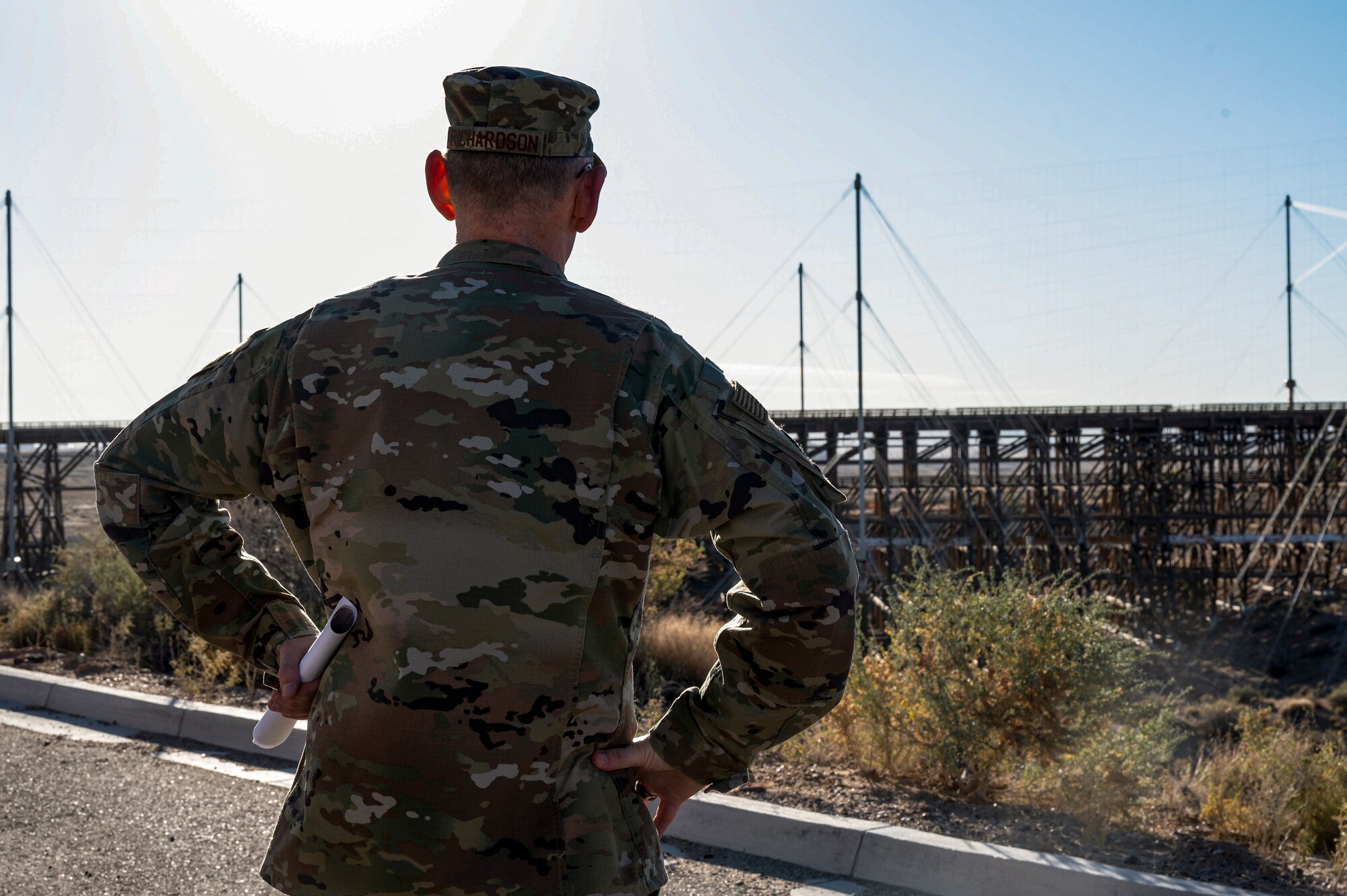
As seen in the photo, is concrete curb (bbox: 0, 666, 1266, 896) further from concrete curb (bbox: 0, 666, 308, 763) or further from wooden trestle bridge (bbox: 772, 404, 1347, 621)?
wooden trestle bridge (bbox: 772, 404, 1347, 621)

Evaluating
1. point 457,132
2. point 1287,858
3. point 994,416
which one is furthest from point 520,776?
point 994,416

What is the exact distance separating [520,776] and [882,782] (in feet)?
12.8

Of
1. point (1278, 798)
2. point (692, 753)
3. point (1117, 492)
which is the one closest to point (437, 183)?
point (692, 753)

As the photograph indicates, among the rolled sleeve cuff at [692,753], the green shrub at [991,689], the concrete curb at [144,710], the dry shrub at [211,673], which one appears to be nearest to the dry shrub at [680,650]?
the green shrub at [991,689]

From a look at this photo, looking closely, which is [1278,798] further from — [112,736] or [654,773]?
[112,736]

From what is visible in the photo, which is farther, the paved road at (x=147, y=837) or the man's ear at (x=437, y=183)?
the paved road at (x=147, y=837)

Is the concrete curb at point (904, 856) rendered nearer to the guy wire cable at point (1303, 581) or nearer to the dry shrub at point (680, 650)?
the dry shrub at point (680, 650)

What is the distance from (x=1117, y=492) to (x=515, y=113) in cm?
3009

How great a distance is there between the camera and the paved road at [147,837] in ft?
11.8

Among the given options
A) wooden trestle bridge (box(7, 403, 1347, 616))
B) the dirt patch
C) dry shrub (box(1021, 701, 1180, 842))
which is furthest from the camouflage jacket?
wooden trestle bridge (box(7, 403, 1347, 616))

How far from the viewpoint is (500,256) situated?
1485mm

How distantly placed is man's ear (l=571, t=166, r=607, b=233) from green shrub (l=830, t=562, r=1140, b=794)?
3944 millimetres

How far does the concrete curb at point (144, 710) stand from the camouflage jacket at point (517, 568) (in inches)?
148

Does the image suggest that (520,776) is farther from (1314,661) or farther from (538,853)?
(1314,661)
